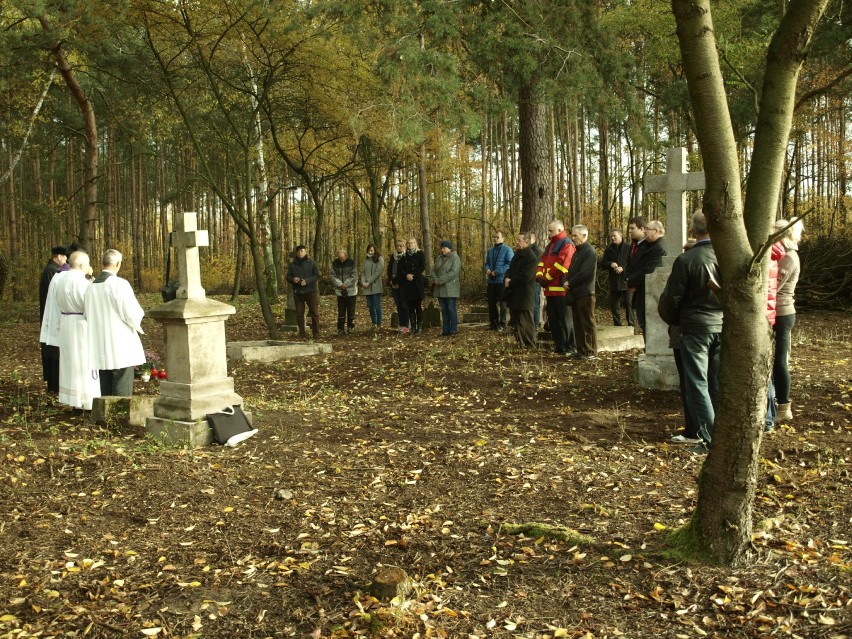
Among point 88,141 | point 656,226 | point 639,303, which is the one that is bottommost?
point 639,303

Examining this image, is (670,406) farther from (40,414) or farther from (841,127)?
(841,127)

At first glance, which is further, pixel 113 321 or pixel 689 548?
pixel 113 321

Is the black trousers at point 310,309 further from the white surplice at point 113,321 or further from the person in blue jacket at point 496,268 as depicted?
the white surplice at point 113,321

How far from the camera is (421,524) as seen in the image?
176 inches

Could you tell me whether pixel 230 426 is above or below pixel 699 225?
below

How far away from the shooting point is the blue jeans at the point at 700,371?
5801 millimetres

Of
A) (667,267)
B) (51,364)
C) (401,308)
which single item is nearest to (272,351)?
(401,308)

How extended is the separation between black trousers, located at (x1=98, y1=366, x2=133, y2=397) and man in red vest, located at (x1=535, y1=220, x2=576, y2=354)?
218 inches

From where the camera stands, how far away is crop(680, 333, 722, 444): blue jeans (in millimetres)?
5801

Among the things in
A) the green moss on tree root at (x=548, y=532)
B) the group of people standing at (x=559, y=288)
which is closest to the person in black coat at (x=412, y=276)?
the group of people standing at (x=559, y=288)

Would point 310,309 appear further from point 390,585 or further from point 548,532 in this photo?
point 390,585

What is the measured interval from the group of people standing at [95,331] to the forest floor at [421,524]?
1.34 ft

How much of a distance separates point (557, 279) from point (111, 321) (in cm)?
574

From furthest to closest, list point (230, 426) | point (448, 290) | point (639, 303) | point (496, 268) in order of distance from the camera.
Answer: point (448, 290)
point (496, 268)
point (639, 303)
point (230, 426)
